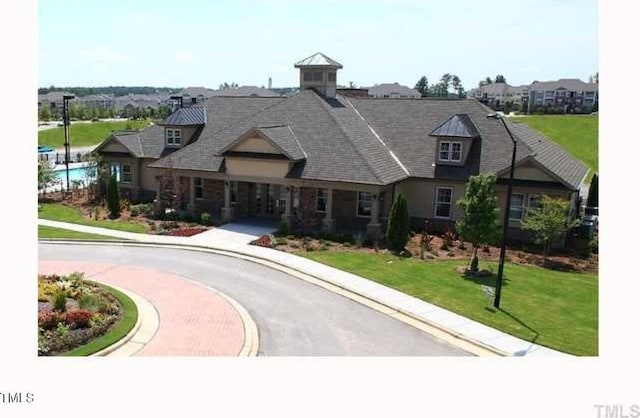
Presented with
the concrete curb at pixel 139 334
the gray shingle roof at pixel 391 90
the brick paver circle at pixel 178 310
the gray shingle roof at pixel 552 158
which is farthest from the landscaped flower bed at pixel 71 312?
the gray shingle roof at pixel 391 90

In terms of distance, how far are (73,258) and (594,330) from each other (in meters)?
20.5

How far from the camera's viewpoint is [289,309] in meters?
19.4

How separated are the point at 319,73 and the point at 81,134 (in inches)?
2424

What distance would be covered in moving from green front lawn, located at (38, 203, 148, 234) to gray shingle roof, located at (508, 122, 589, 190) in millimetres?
21242

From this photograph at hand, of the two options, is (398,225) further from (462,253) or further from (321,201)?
(321,201)

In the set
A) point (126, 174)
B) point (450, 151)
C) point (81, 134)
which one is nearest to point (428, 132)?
point (450, 151)

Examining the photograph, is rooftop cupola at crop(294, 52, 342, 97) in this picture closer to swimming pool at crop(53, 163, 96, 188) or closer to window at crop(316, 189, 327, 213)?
window at crop(316, 189, 327, 213)

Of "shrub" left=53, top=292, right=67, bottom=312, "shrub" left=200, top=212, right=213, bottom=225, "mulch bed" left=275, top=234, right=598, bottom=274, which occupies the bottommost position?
"shrub" left=53, top=292, right=67, bottom=312

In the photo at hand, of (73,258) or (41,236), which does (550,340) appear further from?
(41,236)

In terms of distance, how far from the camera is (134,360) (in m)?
15.3

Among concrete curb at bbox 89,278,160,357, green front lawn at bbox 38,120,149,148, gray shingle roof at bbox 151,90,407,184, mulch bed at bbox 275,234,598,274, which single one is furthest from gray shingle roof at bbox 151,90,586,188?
green front lawn at bbox 38,120,149,148

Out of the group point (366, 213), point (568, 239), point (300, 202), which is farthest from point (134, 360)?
point (568, 239)

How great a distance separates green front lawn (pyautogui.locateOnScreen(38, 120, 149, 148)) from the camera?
80394 mm

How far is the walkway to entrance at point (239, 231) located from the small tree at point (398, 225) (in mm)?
6721
